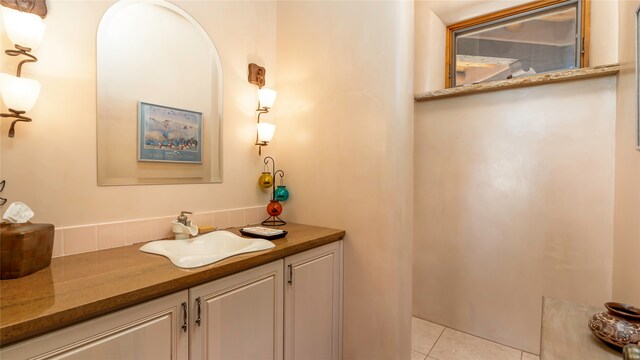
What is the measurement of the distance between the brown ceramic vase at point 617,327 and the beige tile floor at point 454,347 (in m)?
1.36

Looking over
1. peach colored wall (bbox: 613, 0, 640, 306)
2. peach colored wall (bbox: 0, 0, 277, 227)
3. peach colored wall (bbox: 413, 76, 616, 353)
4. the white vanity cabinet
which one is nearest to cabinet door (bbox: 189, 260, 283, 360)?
the white vanity cabinet

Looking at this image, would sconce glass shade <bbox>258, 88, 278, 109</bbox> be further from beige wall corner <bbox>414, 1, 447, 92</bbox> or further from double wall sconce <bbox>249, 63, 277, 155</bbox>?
beige wall corner <bbox>414, 1, 447, 92</bbox>

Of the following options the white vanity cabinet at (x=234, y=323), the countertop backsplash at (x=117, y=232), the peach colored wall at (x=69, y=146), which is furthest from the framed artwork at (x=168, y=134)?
the white vanity cabinet at (x=234, y=323)

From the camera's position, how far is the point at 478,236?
223cm

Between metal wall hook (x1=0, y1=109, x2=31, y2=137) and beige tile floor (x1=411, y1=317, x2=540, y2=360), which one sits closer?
metal wall hook (x1=0, y1=109, x2=31, y2=137)

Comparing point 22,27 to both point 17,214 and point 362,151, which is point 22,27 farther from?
point 362,151

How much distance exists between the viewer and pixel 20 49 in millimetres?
1085

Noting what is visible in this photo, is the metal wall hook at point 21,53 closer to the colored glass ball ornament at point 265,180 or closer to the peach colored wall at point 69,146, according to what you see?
the peach colored wall at point 69,146

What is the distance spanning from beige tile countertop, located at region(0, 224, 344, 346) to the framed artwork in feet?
1.66

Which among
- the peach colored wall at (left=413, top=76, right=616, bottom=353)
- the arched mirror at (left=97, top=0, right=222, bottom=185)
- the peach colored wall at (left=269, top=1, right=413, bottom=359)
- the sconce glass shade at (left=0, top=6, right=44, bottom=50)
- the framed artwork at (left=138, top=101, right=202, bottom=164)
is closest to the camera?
the sconce glass shade at (left=0, top=6, right=44, bottom=50)

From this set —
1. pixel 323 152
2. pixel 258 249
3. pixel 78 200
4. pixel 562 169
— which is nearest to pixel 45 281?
pixel 78 200

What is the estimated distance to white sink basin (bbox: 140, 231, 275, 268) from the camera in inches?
46.3

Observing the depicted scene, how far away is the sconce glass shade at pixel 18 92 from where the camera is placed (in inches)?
40.6

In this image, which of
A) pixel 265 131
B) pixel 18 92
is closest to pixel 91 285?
pixel 18 92
